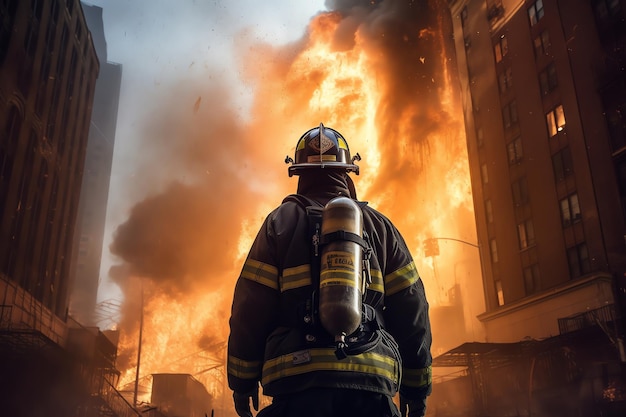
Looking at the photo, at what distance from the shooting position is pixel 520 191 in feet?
97.8

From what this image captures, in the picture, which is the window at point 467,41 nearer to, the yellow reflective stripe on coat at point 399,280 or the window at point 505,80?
the window at point 505,80

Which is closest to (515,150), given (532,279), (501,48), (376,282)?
(501,48)

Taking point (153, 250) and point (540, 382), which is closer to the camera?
point (540, 382)

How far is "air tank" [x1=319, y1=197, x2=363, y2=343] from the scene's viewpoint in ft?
9.13

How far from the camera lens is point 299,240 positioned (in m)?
3.13

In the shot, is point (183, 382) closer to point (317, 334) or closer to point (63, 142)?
point (63, 142)

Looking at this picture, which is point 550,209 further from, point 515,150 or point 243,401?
point 243,401

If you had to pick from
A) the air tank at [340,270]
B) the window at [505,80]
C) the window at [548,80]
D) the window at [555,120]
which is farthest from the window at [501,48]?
the air tank at [340,270]

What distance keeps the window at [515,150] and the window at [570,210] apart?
4.30m

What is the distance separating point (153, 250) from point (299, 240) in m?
31.2

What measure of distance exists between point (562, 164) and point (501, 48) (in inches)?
376

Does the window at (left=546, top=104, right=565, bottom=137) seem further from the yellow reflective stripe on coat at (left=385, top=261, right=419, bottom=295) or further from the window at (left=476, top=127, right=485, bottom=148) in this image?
the yellow reflective stripe on coat at (left=385, top=261, right=419, bottom=295)

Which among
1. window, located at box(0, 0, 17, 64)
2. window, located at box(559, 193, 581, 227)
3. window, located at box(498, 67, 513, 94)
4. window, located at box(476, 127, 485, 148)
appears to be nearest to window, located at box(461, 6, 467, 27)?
window, located at box(498, 67, 513, 94)

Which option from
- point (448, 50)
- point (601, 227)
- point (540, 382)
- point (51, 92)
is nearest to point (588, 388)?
point (540, 382)
